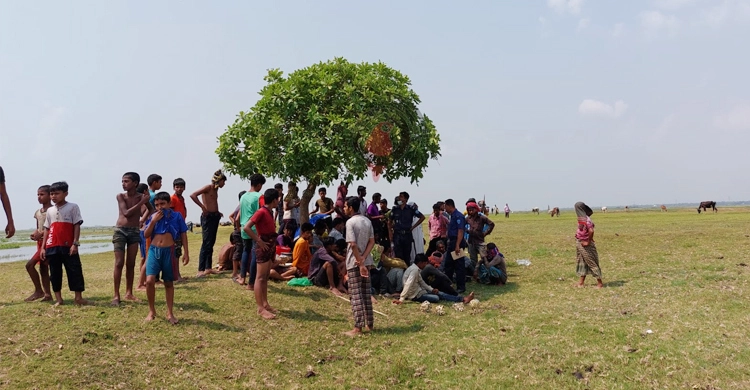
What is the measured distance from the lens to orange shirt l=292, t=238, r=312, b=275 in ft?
38.4

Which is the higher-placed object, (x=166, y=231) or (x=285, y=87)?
(x=285, y=87)

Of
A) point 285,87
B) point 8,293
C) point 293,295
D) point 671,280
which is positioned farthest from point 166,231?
point 671,280

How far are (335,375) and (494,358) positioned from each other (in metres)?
2.43

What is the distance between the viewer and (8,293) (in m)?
10.8

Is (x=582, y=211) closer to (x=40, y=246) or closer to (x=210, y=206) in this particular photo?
(x=210, y=206)

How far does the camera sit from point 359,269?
8.26m

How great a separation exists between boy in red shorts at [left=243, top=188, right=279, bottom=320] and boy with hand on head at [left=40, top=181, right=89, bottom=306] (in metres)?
3.04

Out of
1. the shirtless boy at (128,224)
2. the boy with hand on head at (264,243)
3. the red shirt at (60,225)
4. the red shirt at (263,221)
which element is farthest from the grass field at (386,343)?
the red shirt at (263,221)

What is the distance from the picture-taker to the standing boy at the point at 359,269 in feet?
27.0

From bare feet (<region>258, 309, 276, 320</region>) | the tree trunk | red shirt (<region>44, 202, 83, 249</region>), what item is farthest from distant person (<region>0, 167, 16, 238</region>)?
the tree trunk

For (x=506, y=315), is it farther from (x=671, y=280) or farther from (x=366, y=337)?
(x=671, y=280)

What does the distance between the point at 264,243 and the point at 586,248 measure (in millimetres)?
8420

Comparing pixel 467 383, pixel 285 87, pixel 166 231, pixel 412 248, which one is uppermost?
pixel 285 87

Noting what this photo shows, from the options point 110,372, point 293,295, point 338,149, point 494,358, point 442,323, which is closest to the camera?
point 110,372
